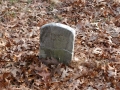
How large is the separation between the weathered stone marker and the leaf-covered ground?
0.15 metres

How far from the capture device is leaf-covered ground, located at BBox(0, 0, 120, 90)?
446 cm

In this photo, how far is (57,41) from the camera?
4.56 meters

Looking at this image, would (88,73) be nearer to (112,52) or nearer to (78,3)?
(112,52)

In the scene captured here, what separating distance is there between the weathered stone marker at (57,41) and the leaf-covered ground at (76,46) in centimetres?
15

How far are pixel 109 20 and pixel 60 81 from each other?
286 centimetres

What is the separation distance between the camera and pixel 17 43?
554cm

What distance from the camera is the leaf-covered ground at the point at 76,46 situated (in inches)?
176

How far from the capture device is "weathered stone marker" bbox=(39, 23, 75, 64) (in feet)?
14.4

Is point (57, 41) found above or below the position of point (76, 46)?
above

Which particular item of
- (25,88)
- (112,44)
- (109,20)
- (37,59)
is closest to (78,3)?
(109,20)

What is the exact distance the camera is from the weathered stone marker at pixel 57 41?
4.38m

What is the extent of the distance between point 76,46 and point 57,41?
105cm

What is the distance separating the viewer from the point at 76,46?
552 cm

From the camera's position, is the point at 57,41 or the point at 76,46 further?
the point at 76,46
